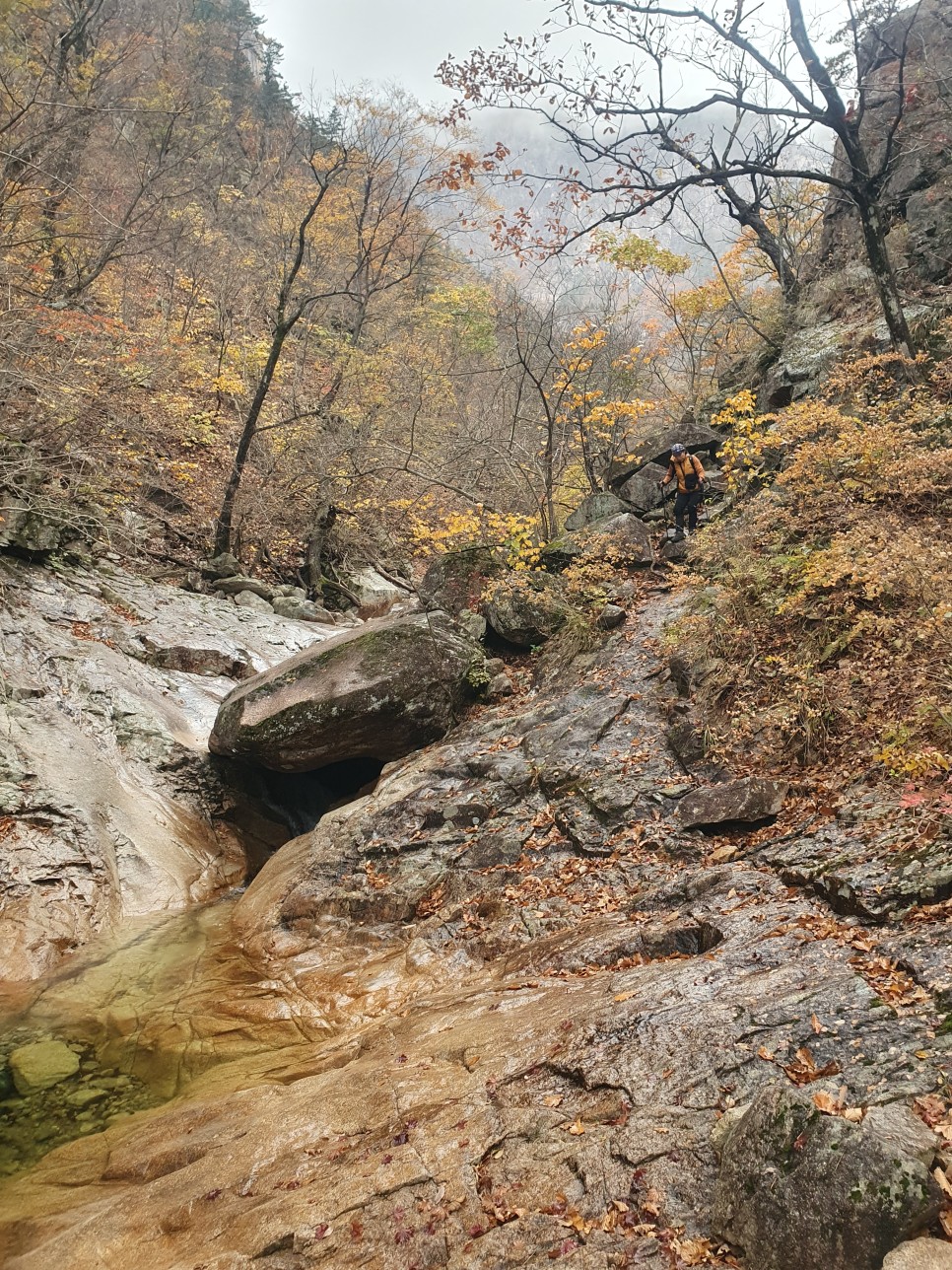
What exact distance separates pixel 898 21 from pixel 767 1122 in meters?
17.1

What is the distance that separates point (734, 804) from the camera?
18.9ft

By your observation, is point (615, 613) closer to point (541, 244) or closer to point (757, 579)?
point (757, 579)

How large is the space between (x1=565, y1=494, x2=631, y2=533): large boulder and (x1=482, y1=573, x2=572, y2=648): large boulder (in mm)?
3449

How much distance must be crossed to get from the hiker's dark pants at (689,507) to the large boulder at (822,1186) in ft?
33.5

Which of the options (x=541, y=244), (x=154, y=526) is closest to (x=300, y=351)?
(x=154, y=526)

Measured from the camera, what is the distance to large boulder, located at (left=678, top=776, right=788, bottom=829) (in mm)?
5566

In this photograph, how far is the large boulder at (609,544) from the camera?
10805 millimetres

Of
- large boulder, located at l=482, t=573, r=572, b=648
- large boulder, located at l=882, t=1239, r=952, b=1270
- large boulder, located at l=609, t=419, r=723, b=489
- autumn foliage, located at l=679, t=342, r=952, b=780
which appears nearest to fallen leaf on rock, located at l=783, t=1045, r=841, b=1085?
large boulder, located at l=882, t=1239, r=952, b=1270

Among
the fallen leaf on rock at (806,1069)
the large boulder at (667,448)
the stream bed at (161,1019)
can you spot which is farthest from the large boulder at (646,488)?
the fallen leaf on rock at (806,1069)

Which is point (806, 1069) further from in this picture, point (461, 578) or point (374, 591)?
point (374, 591)

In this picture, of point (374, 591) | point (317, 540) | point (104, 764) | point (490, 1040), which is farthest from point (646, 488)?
point (490, 1040)

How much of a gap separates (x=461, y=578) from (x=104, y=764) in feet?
18.8

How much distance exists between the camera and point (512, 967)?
204 inches

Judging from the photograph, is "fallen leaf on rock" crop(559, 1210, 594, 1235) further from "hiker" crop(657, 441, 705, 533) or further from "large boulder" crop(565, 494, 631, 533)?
"large boulder" crop(565, 494, 631, 533)
